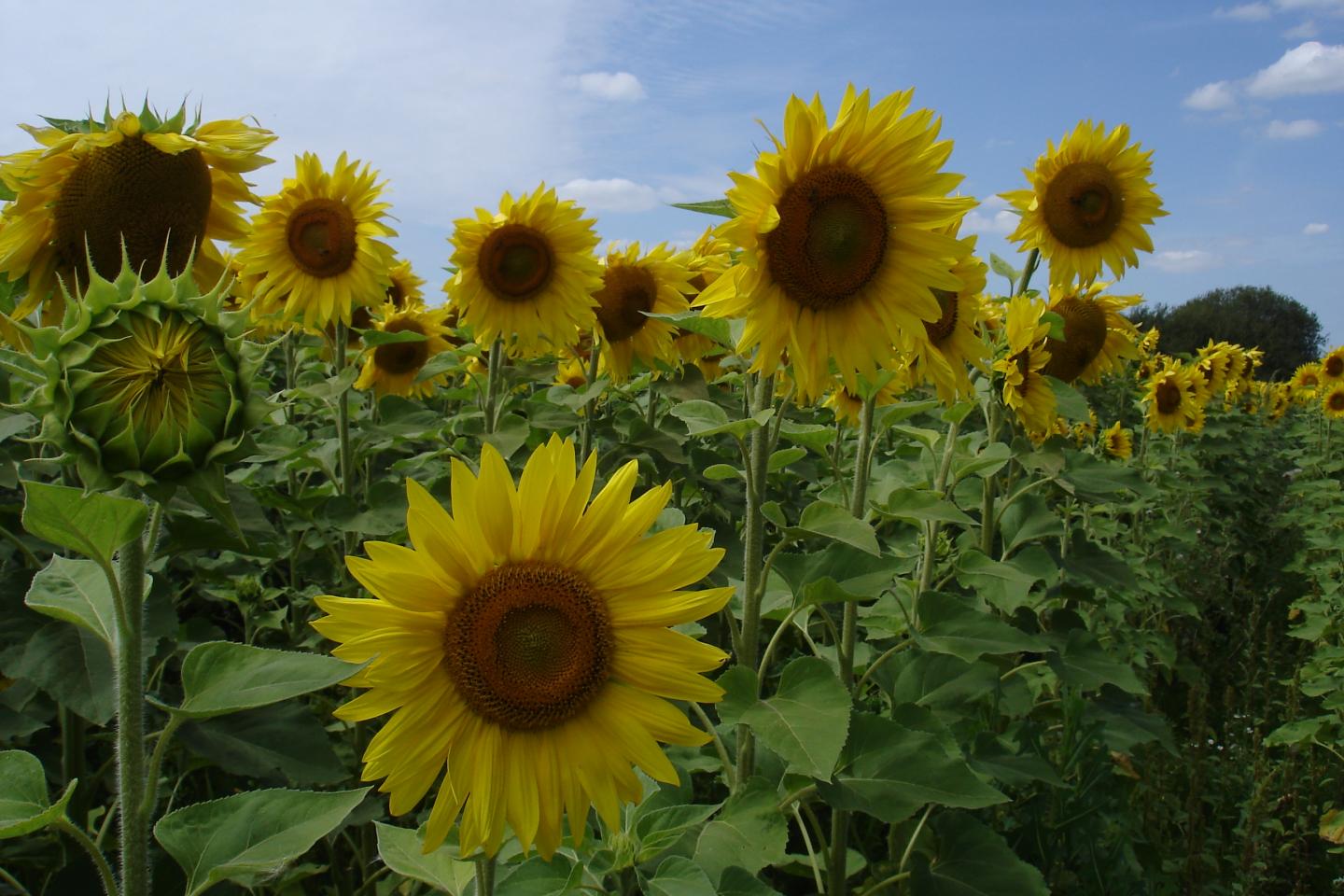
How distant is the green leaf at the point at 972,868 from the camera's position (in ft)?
7.40

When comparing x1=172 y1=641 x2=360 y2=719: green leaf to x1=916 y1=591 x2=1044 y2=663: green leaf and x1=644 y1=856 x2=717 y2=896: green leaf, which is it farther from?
x1=916 y1=591 x2=1044 y2=663: green leaf

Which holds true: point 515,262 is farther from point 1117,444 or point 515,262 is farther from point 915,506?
point 1117,444

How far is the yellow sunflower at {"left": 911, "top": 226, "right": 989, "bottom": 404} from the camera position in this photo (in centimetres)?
262

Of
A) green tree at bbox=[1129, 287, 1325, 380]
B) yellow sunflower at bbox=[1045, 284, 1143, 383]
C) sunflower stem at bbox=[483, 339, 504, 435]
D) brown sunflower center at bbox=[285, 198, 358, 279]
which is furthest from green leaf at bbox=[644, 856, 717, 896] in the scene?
green tree at bbox=[1129, 287, 1325, 380]

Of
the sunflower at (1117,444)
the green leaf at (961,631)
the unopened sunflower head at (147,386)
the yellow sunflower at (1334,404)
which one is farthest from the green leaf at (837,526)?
the yellow sunflower at (1334,404)

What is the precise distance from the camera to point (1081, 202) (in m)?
4.14

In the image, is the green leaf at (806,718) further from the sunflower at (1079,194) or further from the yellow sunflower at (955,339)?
the sunflower at (1079,194)

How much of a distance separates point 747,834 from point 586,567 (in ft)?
2.21

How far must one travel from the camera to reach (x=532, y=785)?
57.1 inches

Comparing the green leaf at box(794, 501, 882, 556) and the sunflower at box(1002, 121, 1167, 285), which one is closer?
the green leaf at box(794, 501, 882, 556)

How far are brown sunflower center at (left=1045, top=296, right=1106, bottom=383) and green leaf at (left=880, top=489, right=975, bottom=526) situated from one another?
188 centimetres

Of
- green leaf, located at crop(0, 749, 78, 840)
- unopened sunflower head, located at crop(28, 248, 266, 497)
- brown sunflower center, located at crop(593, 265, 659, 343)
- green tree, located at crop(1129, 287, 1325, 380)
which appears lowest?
green leaf, located at crop(0, 749, 78, 840)

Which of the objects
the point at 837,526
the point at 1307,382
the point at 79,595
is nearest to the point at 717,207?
→ the point at 837,526

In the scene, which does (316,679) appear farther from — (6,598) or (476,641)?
(6,598)
